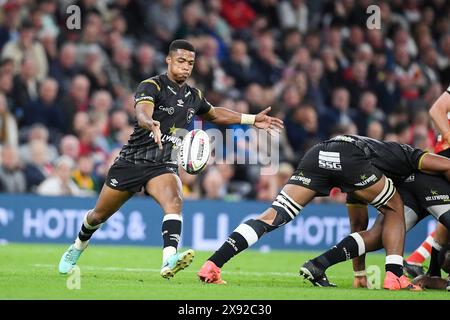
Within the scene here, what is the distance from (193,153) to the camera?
9.98m

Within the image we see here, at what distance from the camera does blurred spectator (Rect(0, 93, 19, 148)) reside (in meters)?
16.5

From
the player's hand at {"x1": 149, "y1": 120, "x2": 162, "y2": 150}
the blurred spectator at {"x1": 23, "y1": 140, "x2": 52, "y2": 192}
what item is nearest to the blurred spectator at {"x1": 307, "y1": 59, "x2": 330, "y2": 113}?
the blurred spectator at {"x1": 23, "y1": 140, "x2": 52, "y2": 192}

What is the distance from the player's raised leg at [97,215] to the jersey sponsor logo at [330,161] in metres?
1.97

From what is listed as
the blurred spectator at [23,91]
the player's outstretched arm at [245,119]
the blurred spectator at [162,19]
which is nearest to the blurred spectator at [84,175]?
the blurred spectator at [23,91]

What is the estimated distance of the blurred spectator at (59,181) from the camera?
16422 millimetres

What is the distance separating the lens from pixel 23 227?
52.9ft

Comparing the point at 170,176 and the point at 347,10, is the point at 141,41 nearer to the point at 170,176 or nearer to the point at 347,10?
the point at 347,10

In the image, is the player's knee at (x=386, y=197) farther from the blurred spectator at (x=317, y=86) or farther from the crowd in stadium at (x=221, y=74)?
the blurred spectator at (x=317, y=86)

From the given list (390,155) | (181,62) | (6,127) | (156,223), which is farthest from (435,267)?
(6,127)

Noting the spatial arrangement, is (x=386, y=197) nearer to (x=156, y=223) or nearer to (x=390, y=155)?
(x=390, y=155)

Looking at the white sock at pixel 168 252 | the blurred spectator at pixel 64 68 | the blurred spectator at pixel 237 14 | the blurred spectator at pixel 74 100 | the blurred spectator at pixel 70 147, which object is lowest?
the white sock at pixel 168 252

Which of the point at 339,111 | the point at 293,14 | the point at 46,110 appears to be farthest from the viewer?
the point at 293,14

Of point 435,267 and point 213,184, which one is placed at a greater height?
point 213,184

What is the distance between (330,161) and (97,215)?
2.47 meters
